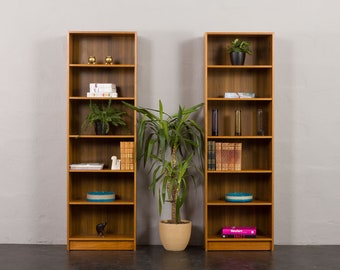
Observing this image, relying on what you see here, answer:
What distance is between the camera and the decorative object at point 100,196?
19.1ft

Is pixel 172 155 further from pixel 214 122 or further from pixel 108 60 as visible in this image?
pixel 108 60

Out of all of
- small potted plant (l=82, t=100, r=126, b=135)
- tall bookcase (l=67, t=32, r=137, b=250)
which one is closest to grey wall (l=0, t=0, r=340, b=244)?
tall bookcase (l=67, t=32, r=137, b=250)

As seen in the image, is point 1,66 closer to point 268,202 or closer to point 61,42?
point 61,42

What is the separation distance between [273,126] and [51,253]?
2.48 m

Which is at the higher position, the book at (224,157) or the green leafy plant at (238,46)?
the green leafy plant at (238,46)

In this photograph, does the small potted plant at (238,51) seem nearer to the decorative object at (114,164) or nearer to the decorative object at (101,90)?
the decorative object at (101,90)

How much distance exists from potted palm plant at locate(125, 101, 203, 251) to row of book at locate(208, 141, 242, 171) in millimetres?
127

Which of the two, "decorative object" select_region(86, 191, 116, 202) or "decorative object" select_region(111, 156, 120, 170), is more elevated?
"decorative object" select_region(111, 156, 120, 170)

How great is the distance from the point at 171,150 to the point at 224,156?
21.5 inches

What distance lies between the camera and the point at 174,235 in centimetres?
574

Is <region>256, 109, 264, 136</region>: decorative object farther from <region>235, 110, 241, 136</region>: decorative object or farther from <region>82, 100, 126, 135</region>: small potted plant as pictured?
→ <region>82, 100, 126, 135</region>: small potted plant

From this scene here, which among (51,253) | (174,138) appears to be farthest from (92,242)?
(174,138)

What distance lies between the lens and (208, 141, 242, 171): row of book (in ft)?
19.2

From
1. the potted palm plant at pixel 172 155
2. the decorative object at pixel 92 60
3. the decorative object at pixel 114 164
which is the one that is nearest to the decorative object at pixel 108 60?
the decorative object at pixel 92 60
